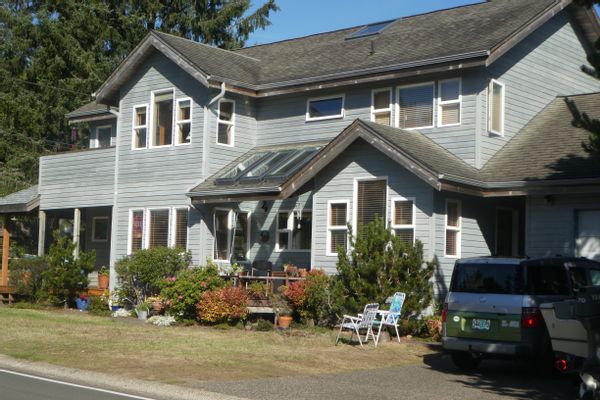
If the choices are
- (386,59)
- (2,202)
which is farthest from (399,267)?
(2,202)

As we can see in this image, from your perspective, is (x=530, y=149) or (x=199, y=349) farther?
(x=530, y=149)

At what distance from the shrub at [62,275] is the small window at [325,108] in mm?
8419

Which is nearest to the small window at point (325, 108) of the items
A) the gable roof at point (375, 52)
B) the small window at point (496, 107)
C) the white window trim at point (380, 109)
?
the gable roof at point (375, 52)

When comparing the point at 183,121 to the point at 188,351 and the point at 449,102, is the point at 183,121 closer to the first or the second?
the point at 449,102

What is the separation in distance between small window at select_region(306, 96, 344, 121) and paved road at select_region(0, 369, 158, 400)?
14013 millimetres

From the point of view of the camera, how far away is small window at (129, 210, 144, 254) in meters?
27.1

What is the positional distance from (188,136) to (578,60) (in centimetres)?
1195

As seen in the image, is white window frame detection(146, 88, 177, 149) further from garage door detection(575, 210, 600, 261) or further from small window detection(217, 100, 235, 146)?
garage door detection(575, 210, 600, 261)

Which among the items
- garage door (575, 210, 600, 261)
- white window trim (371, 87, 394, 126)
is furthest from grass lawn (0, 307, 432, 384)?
white window trim (371, 87, 394, 126)

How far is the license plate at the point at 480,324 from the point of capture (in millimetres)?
14656

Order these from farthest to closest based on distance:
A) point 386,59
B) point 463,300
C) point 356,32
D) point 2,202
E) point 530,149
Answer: point 2,202 < point 356,32 < point 386,59 < point 530,149 < point 463,300

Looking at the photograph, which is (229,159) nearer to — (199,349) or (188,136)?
(188,136)

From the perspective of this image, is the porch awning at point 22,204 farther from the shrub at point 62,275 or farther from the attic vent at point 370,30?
the attic vent at point 370,30

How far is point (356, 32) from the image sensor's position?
2895 centimetres
